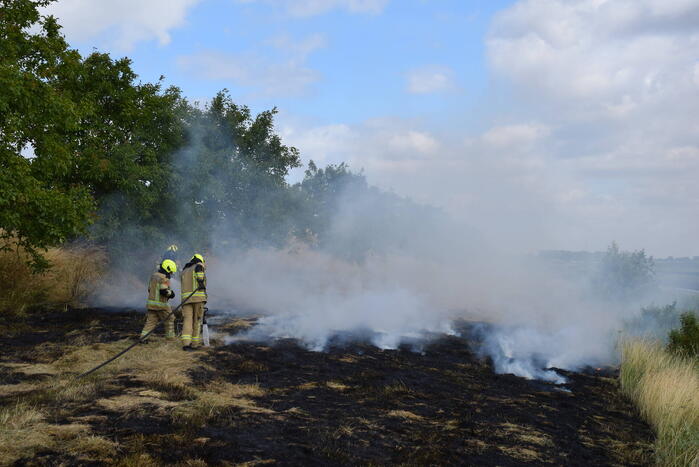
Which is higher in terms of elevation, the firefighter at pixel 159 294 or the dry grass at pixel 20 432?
the firefighter at pixel 159 294

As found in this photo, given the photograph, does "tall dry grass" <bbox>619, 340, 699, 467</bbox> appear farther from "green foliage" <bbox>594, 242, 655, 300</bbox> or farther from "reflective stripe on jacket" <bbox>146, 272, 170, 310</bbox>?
"green foliage" <bbox>594, 242, 655, 300</bbox>

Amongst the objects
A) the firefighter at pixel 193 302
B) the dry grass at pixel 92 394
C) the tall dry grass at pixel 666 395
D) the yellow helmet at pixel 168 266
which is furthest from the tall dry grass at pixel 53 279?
the tall dry grass at pixel 666 395

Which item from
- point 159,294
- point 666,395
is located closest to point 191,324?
point 159,294

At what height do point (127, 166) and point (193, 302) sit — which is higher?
point (127, 166)

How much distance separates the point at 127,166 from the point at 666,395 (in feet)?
44.8

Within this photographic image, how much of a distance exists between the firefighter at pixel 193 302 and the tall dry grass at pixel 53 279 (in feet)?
14.5

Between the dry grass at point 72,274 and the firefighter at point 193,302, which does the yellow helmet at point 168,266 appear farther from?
the dry grass at point 72,274

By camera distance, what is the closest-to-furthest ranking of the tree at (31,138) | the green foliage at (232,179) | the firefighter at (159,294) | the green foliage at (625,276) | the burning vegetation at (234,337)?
1. the burning vegetation at (234,337)
2. the tree at (31,138)
3. the firefighter at (159,294)
4. the green foliage at (232,179)
5. the green foliage at (625,276)

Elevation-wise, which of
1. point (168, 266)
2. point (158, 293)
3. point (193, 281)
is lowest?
point (158, 293)

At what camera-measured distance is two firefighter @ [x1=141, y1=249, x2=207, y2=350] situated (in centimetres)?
940

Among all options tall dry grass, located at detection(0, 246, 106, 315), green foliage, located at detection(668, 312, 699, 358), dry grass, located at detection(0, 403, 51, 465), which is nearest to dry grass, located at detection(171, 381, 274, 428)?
dry grass, located at detection(0, 403, 51, 465)

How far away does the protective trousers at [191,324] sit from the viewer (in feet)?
30.7

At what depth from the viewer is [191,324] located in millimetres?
9422

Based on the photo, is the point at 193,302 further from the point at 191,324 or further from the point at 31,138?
the point at 31,138
